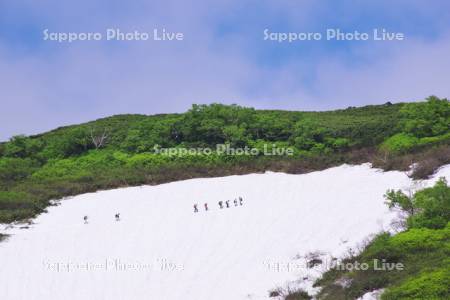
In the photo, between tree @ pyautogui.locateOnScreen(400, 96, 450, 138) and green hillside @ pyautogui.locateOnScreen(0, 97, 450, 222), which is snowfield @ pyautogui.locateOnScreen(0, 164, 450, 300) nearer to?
green hillside @ pyautogui.locateOnScreen(0, 97, 450, 222)

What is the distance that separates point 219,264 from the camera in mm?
22141

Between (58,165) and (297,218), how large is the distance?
78.5 feet

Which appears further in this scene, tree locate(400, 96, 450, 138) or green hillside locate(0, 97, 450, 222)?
tree locate(400, 96, 450, 138)

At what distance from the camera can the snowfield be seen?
20547mm

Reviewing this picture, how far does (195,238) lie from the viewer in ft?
83.3

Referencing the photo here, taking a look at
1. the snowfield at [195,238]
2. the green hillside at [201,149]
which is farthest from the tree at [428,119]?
the snowfield at [195,238]

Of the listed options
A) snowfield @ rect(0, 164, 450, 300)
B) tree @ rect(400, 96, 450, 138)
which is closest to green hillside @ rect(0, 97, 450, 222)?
tree @ rect(400, 96, 450, 138)

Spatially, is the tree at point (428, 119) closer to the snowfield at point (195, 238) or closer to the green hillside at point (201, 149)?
the green hillside at point (201, 149)

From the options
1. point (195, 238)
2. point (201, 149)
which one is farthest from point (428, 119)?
point (195, 238)

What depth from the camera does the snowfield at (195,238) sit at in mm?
20547

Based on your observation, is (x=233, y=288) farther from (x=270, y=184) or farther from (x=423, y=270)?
(x=270, y=184)

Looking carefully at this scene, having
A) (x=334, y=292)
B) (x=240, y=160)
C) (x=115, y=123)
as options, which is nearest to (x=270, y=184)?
(x=240, y=160)

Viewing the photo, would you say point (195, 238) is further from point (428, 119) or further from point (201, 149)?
point (428, 119)

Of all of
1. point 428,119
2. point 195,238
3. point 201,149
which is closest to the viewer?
point 195,238
